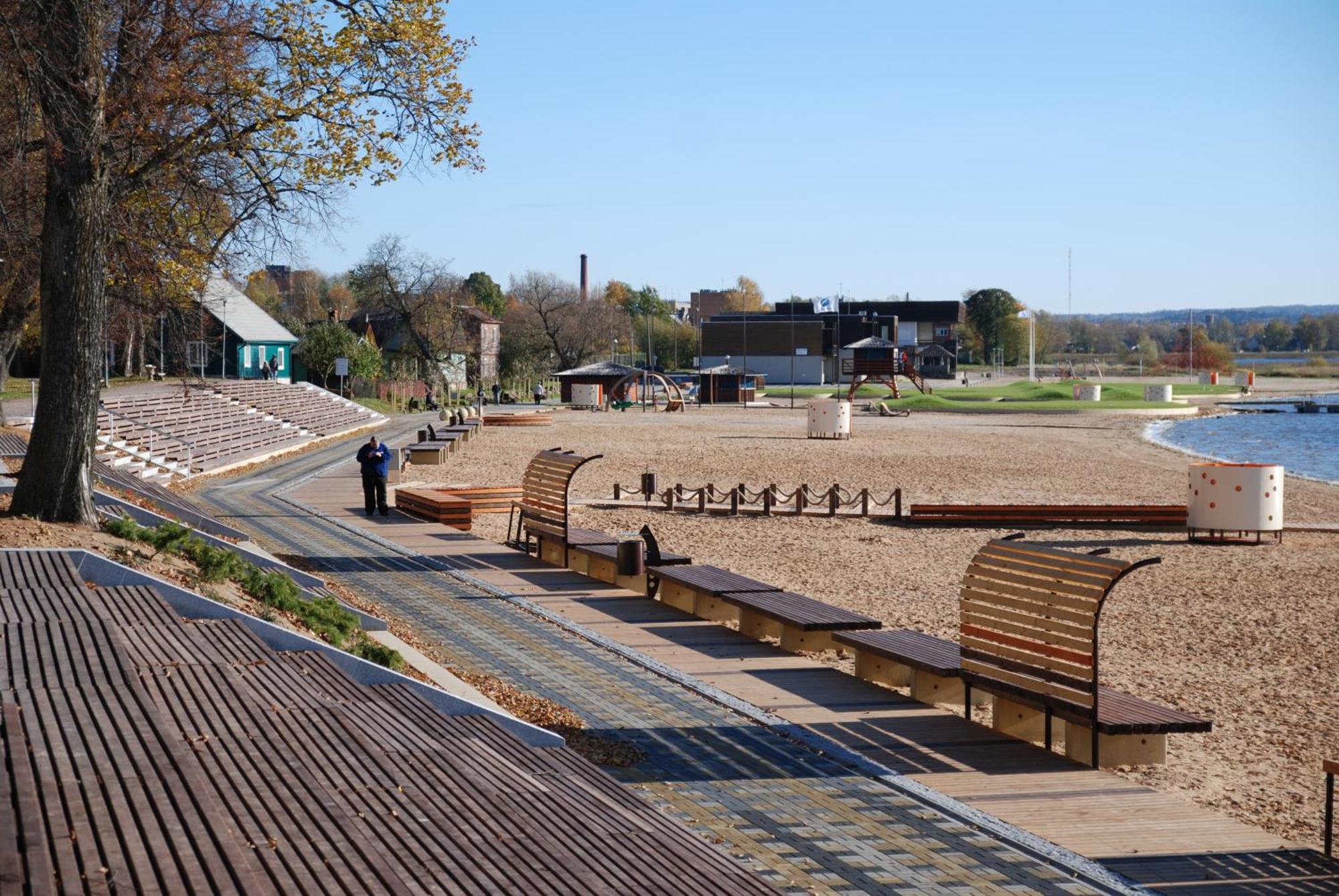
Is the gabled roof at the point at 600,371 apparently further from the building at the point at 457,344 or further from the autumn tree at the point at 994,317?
the autumn tree at the point at 994,317

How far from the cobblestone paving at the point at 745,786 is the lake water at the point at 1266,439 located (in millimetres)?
33970

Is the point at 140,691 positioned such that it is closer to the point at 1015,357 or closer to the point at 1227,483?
the point at 1227,483

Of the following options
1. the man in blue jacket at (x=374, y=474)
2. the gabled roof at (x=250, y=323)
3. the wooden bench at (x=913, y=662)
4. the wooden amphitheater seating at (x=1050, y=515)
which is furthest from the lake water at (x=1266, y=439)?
the gabled roof at (x=250, y=323)

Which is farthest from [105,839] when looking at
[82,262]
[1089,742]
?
[82,262]

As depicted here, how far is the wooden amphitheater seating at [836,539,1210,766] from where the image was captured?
8289mm

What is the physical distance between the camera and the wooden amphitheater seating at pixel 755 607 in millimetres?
11242

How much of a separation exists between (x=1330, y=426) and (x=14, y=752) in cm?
7953

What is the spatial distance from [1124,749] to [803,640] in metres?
3.52

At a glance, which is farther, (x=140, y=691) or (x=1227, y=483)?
(x=1227, y=483)

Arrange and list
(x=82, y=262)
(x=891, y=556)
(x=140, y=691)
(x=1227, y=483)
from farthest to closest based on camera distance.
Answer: (x=1227, y=483), (x=891, y=556), (x=82, y=262), (x=140, y=691)

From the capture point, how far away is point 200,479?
90.7ft

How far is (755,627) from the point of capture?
12.2 m

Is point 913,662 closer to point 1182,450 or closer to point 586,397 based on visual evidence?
point 1182,450

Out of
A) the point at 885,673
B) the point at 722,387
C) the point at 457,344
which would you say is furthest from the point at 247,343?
the point at 885,673
